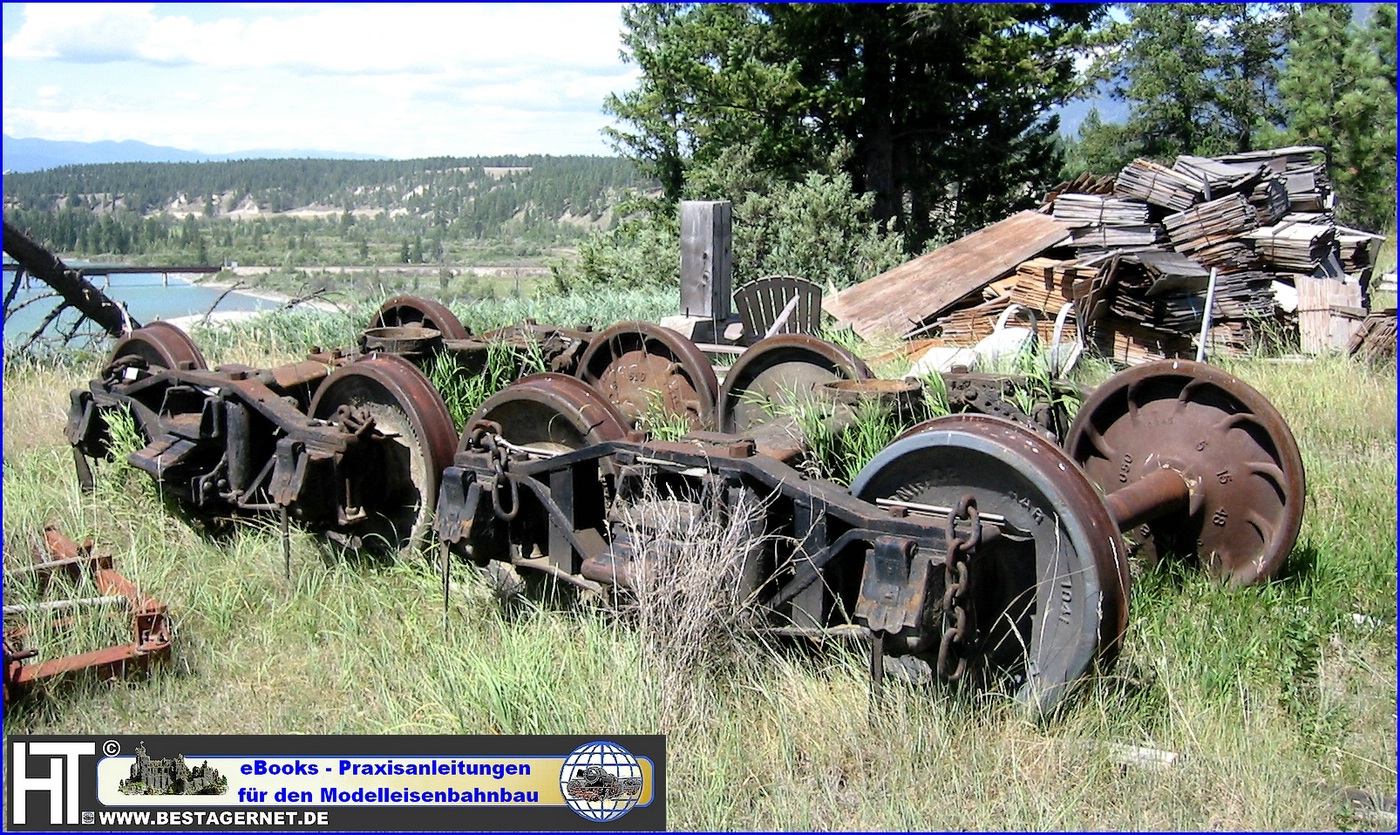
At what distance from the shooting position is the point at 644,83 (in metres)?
23.1

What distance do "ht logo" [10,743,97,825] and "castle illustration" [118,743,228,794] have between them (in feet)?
0.54

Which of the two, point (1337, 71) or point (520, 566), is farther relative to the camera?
point (1337, 71)

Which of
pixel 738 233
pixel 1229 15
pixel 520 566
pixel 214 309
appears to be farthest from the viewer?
pixel 1229 15

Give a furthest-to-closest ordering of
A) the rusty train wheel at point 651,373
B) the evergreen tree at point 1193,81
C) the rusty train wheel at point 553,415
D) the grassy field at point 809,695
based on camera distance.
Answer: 1. the evergreen tree at point 1193,81
2. the rusty train wheel at point 651,373
3. the rusty train wheel at point 553,415
4. the grassy field at point 809,695

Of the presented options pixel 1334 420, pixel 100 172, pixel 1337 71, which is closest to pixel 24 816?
pixel 1334 420

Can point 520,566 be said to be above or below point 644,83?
below

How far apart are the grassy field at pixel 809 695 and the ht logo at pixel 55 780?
34 centimetres

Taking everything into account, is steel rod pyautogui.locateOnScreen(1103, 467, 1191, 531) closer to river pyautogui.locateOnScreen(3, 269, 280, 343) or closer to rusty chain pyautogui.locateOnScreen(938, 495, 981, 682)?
rusty chain pyautogui.locateOnScreen(938, 495, 981, 682)

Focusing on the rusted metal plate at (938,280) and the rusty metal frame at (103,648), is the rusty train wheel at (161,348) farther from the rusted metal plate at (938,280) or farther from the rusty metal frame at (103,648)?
the rusted metal plate at (938,280)

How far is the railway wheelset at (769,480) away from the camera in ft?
11.5

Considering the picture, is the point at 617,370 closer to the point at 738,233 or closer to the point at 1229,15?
the point at 738,233

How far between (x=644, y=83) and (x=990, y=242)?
12.1 meters

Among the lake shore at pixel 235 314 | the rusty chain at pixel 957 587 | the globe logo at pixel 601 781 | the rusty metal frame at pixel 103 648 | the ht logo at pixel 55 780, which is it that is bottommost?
the ht logo at pixel 55 780

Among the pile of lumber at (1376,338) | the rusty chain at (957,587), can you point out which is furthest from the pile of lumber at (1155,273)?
the rusty chain at (957,587)
